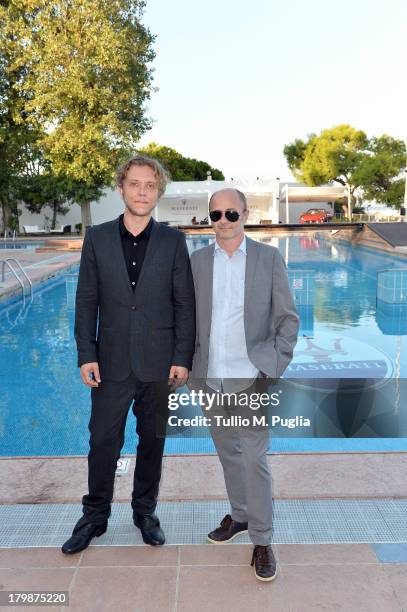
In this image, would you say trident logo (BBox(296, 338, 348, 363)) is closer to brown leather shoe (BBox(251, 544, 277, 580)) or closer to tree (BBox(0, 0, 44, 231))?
brown leather shoe (BBox(251, 544, 277, 580))

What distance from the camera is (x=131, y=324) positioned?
7.29 ft

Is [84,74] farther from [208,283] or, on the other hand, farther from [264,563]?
[264,563]

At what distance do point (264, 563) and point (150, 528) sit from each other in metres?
0.54

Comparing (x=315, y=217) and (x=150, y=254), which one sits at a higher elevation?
(x=315, y=217)

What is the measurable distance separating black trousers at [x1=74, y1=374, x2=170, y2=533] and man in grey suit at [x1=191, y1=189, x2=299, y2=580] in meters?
0.34

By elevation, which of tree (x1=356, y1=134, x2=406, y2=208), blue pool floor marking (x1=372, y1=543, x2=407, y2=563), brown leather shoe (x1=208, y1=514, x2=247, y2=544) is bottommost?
blue pool floor marking (x1=372, y1=543, x2=407, y2=563)

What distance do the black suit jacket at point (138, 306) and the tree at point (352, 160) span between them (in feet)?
112

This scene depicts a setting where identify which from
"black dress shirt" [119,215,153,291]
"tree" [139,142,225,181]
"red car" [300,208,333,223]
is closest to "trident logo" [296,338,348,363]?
"black dress shirt" [119,215,153,291]

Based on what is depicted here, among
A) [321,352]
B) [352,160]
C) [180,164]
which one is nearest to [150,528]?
[321,352]

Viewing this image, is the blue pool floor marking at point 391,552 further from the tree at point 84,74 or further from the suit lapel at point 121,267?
the tree at point 84,74

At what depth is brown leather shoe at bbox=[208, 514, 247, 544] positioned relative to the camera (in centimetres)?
230

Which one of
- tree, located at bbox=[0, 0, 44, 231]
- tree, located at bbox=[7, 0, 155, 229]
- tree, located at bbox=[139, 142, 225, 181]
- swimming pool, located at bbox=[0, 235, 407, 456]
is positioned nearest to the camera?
swimming pool, located at bbox=[0, 235, 407, 456]

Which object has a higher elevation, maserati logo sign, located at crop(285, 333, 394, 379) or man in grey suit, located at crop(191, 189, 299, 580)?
man in grey suit, located at crop(191, 189, 299, 580)

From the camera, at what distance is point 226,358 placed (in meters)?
2.18
